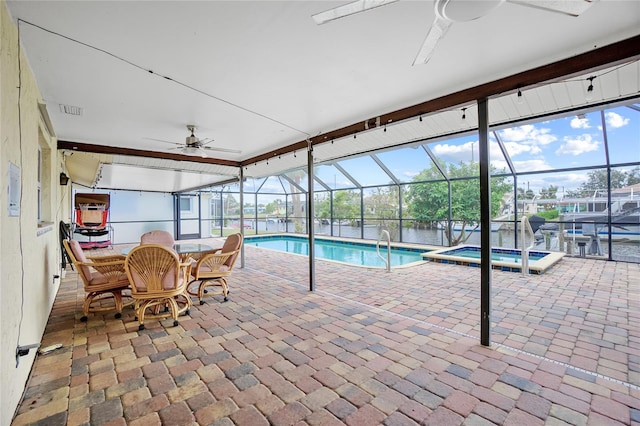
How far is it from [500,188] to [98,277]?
9.22 meters

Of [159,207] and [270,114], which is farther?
[159,207]

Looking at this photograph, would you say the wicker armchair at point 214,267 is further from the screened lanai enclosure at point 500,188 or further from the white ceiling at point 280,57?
the white ceiling at point 280,57

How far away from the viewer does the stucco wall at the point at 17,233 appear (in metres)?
1.59

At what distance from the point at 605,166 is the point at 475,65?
6.59m

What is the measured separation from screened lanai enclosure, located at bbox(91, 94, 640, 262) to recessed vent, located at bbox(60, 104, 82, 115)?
9.97 feet

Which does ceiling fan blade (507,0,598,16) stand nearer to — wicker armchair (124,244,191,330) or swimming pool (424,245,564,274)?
wicker armchair (124,244,191,330)

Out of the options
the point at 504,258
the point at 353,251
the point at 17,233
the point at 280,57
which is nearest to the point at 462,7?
the point at 280,57

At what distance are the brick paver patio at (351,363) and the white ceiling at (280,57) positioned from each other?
2404 mm

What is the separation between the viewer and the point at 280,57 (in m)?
2.25

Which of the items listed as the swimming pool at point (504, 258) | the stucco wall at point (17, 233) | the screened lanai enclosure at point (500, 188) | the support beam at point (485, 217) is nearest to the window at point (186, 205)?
the screened lanai enclosure at point (500, 188)

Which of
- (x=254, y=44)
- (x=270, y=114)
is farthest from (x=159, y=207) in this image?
(x=254, y=44)

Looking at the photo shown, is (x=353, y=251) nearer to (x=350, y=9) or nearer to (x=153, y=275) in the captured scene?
(x=153, y=275)

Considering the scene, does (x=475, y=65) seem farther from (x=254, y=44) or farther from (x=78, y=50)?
(x=78, y=50)

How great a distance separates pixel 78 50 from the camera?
6.97 ft
